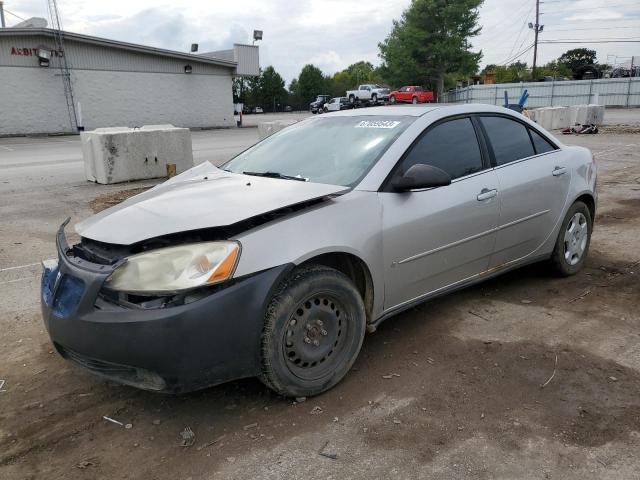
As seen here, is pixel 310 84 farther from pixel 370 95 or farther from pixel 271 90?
pixel 370 95

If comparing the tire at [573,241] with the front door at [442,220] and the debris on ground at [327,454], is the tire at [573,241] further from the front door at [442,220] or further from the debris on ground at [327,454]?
the debris on ground at [327,454]

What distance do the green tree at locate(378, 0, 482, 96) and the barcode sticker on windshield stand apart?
58.1 meters

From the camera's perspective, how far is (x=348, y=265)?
11.0ft

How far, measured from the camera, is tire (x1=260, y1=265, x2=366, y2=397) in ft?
9.32

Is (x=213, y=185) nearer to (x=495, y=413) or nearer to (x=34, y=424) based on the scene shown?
(x=34, y=424)

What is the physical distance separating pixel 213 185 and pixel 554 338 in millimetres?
2545

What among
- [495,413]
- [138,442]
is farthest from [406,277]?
[138,442]

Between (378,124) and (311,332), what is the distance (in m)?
1.67

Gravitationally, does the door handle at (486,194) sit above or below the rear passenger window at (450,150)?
below

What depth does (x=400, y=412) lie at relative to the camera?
295cm

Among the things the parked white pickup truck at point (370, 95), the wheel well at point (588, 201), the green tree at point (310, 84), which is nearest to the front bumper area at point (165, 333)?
the wheel well at point (588, 201)

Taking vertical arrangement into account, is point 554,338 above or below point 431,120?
below

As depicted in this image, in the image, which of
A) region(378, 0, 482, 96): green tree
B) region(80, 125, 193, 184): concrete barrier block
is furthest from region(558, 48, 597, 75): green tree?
region(80, 125, 193, 184): concrete barrier block

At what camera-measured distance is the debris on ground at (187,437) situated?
2729 millimetres
